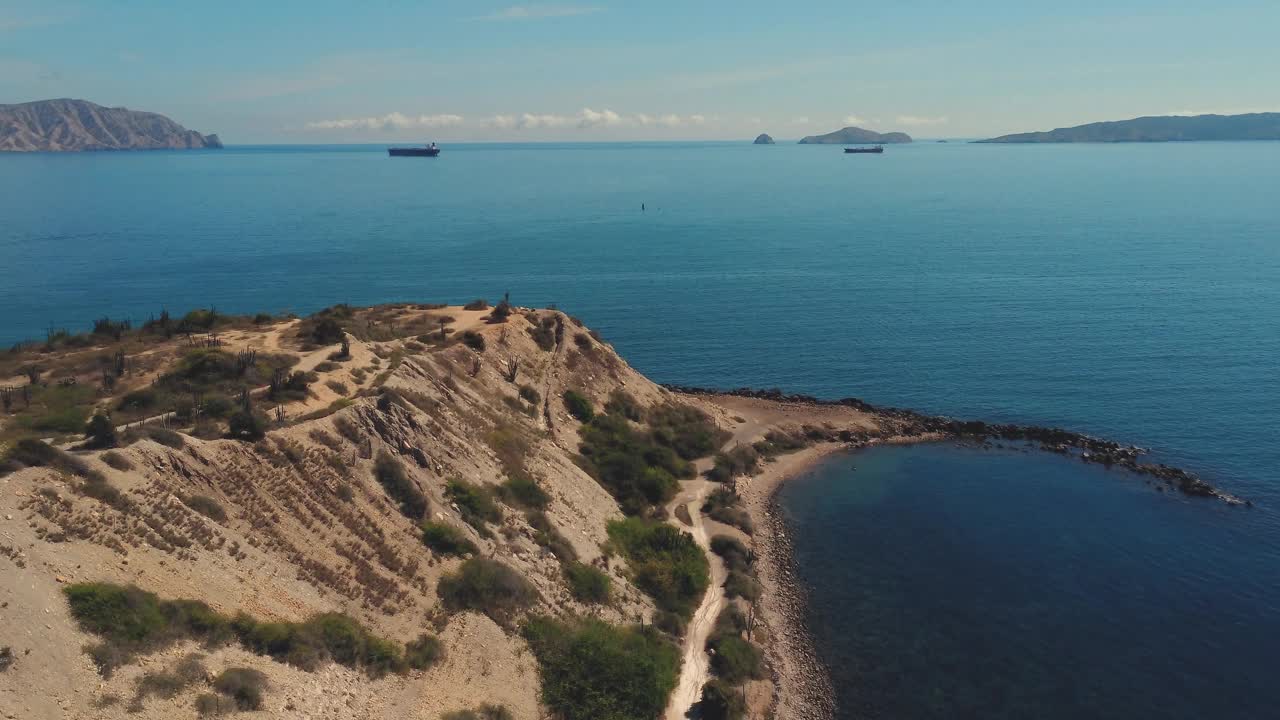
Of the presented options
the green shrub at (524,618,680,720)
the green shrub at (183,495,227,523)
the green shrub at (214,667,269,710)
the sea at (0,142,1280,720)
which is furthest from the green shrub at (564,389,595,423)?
the green shrub at (214,667,269,710)

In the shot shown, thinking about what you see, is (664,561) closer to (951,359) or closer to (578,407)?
(578,407)

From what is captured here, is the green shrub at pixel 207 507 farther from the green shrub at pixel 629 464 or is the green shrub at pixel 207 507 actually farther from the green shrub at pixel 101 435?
the green shrub at pixel 629 464

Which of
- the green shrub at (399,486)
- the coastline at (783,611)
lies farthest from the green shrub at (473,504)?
the coastline at (783,611)

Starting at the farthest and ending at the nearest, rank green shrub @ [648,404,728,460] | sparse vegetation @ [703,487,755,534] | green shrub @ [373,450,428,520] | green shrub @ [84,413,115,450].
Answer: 1. green shrub @ [648,404,728,460]
2. sparse vegetation @ [703,487,755,534]
3. green shrub @ [373,450,428,520]
4. green shrub @ [84,413,115,450]

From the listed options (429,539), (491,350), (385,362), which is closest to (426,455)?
(429,539)

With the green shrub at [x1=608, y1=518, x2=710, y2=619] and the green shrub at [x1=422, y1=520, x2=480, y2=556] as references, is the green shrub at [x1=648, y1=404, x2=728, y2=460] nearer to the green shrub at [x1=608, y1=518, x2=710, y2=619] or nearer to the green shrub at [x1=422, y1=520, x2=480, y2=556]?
the green shrub at [x1=608, y1=518, x2=710, y2=619]

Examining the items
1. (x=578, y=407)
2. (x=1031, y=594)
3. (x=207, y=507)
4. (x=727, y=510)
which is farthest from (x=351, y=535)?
(x=1031, y=594)
